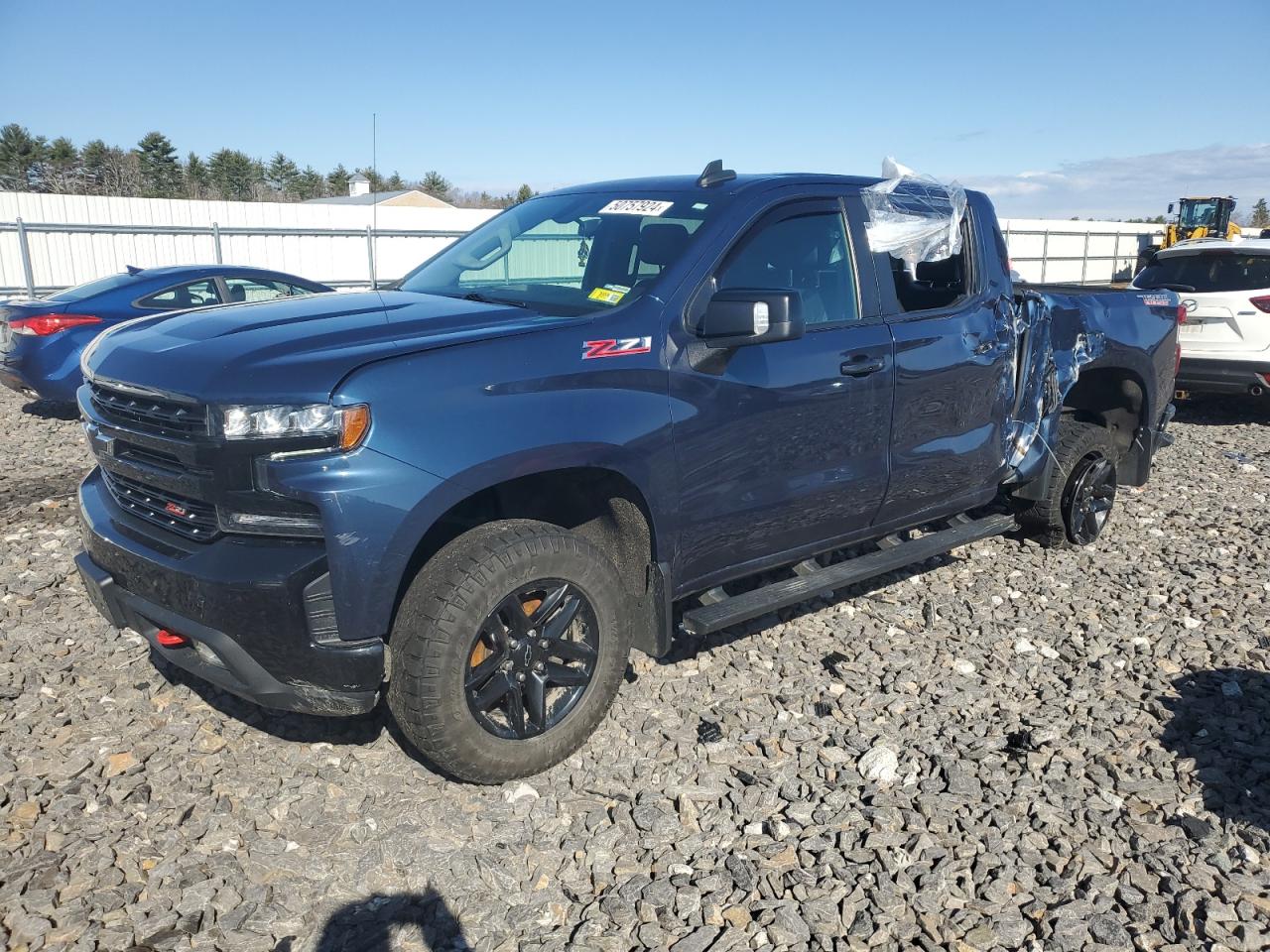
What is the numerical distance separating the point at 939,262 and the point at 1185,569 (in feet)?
8.24

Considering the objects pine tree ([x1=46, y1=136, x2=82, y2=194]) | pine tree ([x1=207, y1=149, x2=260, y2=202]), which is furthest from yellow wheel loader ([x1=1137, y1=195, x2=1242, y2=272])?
pine tree ([x1=207, y1=149, x2=260, y2=202])

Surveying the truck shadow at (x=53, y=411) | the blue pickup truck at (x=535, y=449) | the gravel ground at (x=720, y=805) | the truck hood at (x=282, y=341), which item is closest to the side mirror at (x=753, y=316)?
A: the blue pickup truck at (x=535, y=449)

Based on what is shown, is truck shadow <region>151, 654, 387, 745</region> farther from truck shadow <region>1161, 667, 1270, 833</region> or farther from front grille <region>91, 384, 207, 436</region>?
truck shadow <region>1161, 667, 1270, 833</region>

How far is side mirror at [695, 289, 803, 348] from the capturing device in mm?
3387

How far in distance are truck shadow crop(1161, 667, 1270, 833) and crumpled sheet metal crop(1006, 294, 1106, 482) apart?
1429 millimetres

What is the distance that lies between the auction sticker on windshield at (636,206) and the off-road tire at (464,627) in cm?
151

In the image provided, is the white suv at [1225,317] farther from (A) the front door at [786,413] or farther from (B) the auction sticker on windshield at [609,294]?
(B) the auction sticker on windshield at [609,294]

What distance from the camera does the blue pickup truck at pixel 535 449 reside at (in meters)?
2.82

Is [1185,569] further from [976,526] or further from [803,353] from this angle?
[803,353]

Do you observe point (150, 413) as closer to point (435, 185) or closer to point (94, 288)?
point (94, 288)

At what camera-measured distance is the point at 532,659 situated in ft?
10.8

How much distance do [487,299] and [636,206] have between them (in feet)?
2.59

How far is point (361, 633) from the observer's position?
9.40 ft

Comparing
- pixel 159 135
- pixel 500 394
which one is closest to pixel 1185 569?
pixel 500 394
